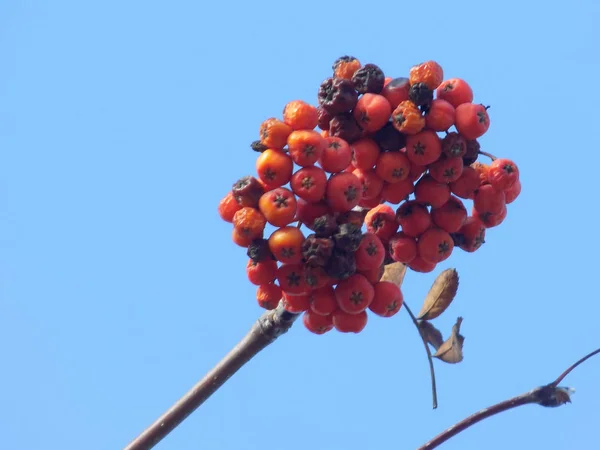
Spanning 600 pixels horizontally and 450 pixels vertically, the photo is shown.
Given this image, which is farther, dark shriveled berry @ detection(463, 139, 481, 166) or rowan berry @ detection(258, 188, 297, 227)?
dark shriveled berry @ detection(463, 139, 481, 166)

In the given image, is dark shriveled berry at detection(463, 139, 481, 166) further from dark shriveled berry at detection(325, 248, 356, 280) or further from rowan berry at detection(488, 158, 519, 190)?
dark shriveled berry at detection(325, 248, 356, 280)

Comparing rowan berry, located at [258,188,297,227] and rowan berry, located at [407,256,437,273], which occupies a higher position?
rowan berry, located at [258,188,297,227]

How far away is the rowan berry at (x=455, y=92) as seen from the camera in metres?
3.87

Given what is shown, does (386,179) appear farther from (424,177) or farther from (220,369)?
(220,369)

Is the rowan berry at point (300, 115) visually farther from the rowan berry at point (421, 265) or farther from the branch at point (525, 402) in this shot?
the branch at point (525, 402)

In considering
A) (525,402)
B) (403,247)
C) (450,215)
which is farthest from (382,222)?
(525,402)

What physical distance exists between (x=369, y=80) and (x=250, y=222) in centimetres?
76

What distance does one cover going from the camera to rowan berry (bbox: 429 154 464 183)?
3.72 meters

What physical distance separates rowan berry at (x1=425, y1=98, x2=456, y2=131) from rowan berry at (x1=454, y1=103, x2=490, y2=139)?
34 mm

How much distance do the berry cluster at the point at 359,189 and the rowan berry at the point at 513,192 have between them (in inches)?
1.4

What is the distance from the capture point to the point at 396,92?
12.5ft

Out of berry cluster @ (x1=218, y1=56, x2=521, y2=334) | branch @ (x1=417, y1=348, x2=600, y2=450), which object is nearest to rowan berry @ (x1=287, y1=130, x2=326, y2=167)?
berry cluster @ (x1=218, y1=56, x2=521, y2=334)

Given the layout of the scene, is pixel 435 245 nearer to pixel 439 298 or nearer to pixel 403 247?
pixel 403 247

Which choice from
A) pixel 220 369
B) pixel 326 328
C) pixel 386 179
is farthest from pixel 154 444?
pixel 386 179
